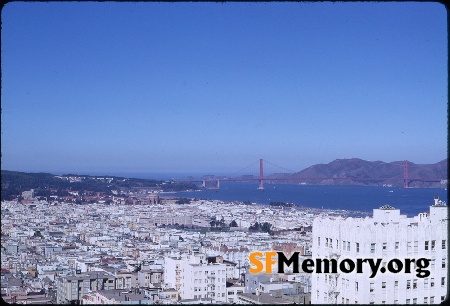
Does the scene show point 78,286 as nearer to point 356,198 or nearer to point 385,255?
point 385,255

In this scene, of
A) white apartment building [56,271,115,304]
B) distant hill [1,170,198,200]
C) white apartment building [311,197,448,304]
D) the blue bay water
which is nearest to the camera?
white apartment building [311,197,448,304]

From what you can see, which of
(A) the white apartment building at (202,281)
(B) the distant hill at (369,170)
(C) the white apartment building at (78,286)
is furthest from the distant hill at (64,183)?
(A) the white apartment building at (202,281)

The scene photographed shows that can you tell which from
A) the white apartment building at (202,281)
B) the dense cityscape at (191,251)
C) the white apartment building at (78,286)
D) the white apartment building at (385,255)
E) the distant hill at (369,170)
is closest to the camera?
the white apartment building at (385,255)

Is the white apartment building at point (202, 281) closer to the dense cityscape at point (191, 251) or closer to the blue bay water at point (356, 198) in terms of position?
the dense cityscape at point (191, 251)

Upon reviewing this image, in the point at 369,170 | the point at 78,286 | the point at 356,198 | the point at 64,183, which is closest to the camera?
the point at 78,286

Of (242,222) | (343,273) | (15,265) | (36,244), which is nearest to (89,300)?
(343,273)

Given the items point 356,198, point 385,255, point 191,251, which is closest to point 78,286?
point 191,251

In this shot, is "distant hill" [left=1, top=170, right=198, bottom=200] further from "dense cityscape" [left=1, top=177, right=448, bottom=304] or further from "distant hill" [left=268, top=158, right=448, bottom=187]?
"distant hill" [left=268, top=158, right=448, bottom=187]

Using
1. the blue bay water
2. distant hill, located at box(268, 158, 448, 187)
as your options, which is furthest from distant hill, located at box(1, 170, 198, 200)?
distant hill, located at box(268, 158, 448, 187)
